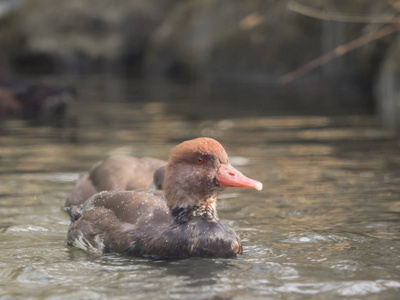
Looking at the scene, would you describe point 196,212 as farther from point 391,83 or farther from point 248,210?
point 391,83

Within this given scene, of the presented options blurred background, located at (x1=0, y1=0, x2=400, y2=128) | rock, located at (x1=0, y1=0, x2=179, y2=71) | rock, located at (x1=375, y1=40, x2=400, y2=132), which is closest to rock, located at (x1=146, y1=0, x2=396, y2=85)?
blurred background, located at (x1=0, y1=0, x2=400, y2=128)

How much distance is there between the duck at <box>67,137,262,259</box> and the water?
12 cm

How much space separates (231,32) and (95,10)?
9.97m

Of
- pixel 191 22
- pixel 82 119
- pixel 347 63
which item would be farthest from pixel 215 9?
pixel 82 119

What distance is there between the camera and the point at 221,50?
2548cm

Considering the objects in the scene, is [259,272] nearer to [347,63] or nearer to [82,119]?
[82,119]

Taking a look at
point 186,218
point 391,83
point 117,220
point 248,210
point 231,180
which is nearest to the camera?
point 231,180

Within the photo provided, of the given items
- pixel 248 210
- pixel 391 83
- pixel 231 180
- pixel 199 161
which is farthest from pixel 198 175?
pixel 391 83

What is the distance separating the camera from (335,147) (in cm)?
1149

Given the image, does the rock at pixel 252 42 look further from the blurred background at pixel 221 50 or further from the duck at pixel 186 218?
the duck at pixel 186 218

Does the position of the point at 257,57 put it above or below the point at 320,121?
above

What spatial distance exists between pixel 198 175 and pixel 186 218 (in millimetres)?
342

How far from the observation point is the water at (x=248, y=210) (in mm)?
4988

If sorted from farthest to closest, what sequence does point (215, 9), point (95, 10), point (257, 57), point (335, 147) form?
point (95, 10) → point (215, 9) → point (257, 57) → point (335, 147)
